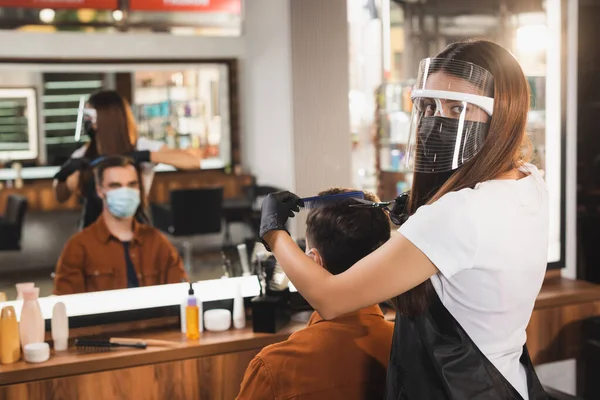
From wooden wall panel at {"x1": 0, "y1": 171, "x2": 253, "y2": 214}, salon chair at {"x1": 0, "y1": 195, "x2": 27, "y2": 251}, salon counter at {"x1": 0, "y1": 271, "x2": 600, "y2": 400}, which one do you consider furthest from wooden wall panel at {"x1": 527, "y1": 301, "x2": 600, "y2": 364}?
salon chair at {"x1": 0, "y1": 195, "x2": 27, "y2": 251}

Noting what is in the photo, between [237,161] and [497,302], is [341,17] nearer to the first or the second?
[497,302]

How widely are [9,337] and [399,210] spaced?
1141mm

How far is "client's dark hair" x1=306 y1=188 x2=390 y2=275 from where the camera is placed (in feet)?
5.43

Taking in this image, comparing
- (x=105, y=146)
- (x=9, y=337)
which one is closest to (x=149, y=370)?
(x=9, y=337)

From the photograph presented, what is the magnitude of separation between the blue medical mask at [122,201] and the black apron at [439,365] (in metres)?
1.58

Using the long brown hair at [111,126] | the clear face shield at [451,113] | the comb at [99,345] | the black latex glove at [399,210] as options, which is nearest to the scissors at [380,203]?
the black latex glove at [399,210]

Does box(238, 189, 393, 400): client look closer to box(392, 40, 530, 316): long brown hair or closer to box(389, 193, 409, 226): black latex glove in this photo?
box(389, 193, 409, 226): black latex glove

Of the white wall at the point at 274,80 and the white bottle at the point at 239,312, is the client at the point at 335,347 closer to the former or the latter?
the white bottle at the point at 239,312

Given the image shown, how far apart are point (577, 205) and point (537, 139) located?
34 centimetres

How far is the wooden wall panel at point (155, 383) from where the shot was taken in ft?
6.35

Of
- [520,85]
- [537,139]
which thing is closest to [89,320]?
[520,85]

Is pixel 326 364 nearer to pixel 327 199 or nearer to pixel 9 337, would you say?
pixel 327 199

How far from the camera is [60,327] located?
207cm

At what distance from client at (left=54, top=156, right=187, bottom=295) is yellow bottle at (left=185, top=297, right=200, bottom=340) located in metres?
0.77
